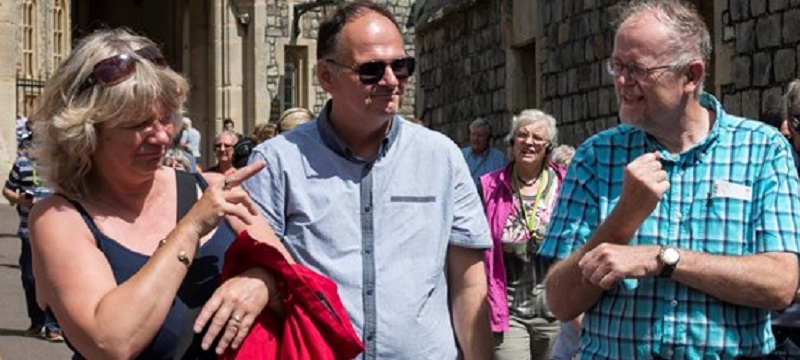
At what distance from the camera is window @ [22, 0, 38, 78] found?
3503cm

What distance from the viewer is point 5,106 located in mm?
31016

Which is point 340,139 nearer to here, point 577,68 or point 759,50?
point 759,50

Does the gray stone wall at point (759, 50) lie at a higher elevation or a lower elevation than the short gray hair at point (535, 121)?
higher

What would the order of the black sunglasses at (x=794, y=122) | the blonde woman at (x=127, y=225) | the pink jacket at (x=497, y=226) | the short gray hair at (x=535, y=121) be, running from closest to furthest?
the blonde woman at (x=127, y=225), the black sunglasses at (x=794, y=122), the pink jacket at (x=497, y=226), the short gray hair at (x=535, y=121)

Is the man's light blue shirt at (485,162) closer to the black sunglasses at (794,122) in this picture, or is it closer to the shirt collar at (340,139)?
the black sunglasses at (794,122)

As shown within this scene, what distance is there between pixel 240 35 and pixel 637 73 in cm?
3066

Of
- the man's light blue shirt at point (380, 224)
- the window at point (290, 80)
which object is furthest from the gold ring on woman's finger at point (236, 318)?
the window at point (290, 80)

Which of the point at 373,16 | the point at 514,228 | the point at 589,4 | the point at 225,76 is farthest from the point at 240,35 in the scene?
the point at 373,16

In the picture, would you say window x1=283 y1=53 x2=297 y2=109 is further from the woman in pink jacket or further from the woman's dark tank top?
the woman's dark tank top

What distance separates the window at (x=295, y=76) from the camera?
33562 millimetres

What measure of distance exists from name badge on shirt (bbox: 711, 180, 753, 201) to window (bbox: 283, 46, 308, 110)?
30.0m

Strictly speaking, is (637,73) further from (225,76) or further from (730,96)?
(225,76)

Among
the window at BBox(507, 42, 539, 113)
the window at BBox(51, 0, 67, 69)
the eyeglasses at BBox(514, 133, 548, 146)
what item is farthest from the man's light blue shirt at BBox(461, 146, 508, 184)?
the window at BBox(51, 0, 67, 69)

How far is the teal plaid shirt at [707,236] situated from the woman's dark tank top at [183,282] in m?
0.95
